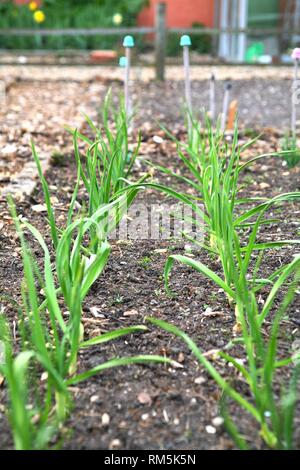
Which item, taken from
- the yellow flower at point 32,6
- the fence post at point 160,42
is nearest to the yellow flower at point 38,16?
the yellow flower at point 32,6

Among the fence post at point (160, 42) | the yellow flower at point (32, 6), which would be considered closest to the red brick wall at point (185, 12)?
the yellow flower at point (32, 6)

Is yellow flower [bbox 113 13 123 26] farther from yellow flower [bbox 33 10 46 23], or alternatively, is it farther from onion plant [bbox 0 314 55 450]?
onion plant [bbox 0 314 55 450]

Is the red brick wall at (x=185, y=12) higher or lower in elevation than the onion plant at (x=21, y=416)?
higher

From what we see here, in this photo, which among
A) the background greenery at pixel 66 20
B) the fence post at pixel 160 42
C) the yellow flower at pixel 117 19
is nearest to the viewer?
the fence post at pixel 160 42

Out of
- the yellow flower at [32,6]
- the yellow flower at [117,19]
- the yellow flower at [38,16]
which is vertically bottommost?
the yellow flower at [117,19]

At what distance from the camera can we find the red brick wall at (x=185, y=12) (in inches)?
418

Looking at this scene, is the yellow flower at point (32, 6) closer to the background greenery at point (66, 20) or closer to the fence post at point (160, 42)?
the background greenery at point (66, 20)

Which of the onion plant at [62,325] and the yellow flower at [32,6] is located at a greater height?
the yellow flower at [32,6]

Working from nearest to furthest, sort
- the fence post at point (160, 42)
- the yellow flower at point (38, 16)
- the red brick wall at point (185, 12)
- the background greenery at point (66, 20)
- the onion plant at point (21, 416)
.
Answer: the onion plant at point (21, 416) < the fence post at point (160, 42) < the yellow flower at point (38, 16) < the background greenery at point (66, 20) < the red brick wall at point (185, 12)

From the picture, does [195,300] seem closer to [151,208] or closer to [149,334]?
[149,334]

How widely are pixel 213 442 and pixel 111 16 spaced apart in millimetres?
9846

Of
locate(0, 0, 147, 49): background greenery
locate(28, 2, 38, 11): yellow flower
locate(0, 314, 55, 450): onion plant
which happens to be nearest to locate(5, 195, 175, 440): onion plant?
locate(0, 314, 55, 450): onion plant

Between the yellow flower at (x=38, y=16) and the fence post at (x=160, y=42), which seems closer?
the fence post at (x=160, y=42)

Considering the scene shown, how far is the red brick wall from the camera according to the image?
10625 millimetres
